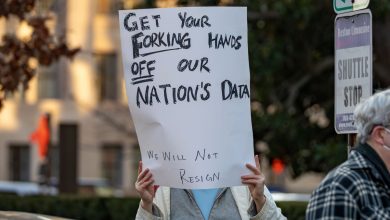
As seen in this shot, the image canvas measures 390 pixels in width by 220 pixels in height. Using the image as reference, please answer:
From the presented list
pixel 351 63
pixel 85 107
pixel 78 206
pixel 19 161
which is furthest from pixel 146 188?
pixel 19 161

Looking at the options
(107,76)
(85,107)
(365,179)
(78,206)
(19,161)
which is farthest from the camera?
(107,76)

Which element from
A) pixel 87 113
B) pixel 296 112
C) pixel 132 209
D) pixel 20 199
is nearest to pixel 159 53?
pixel 132 209

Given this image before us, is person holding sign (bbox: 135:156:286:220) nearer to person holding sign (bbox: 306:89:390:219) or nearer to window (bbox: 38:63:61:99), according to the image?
person holding sign (bbox: 306:89:390:219)

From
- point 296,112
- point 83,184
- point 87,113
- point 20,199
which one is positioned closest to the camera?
point 20,199

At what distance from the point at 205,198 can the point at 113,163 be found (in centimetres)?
4074

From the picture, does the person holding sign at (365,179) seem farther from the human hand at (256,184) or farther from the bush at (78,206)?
the bush at (78,206)

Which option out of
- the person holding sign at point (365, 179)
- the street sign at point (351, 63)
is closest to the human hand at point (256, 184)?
the person holding sign at point (365, 179)

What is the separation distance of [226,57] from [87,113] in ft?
130

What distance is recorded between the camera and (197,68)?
6.23 metres

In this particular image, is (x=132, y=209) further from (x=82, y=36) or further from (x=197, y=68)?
(x=82, y=36)

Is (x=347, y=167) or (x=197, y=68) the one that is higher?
(x=197, y=68)

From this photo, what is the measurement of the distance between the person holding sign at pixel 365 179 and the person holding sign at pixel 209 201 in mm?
1416

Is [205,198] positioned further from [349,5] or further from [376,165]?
[349,5]

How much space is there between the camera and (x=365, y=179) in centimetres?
446
